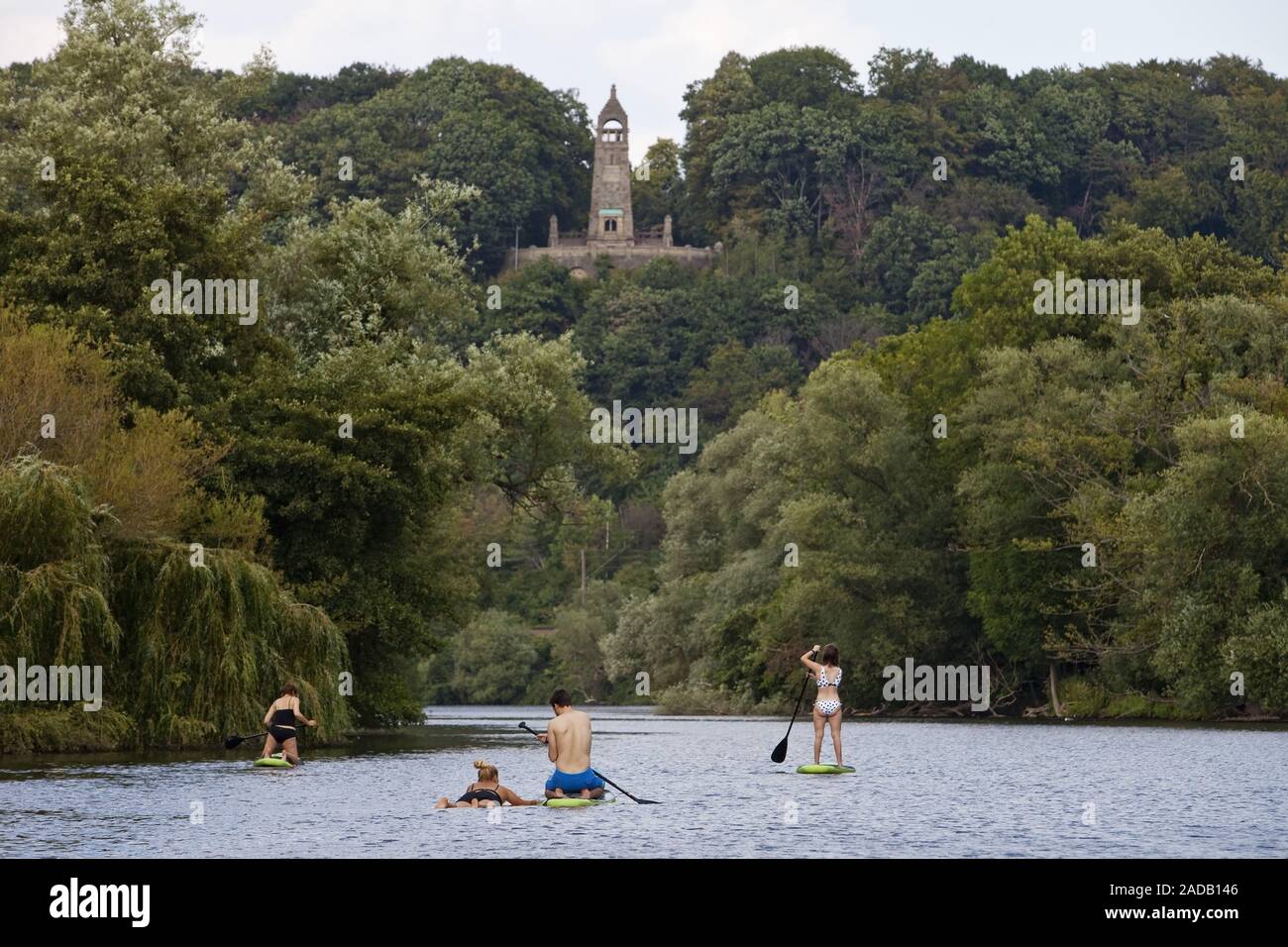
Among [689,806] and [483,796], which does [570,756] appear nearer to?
[483,796]

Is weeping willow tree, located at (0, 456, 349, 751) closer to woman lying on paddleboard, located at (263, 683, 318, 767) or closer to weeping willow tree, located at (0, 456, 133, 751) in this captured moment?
weeping willow tree, located at (0, 456, 133, 751)

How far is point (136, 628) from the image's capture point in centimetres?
4131

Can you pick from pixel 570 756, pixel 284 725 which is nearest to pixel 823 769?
pixel 570 756

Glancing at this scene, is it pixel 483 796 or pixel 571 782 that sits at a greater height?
pixel 571 782

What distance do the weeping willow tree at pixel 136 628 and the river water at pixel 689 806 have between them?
2.43ft

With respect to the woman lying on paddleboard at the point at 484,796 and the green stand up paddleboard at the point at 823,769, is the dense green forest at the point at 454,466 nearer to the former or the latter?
the woman lying on paddleboard at the point at 484,796

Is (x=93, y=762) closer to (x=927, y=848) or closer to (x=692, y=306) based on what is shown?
(x=927, y=848)

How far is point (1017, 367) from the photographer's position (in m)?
76.0

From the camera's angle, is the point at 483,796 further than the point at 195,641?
No

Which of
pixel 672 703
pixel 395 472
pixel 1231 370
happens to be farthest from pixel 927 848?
pixel 672 703

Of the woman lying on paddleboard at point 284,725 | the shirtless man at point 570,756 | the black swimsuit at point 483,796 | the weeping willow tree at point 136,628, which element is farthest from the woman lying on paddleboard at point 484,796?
the weeping willow tree at point 136,628

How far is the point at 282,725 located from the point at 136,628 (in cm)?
372

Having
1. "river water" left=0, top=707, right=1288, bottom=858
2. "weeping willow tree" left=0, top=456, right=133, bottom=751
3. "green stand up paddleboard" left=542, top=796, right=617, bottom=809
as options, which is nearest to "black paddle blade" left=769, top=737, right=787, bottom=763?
"river water" left=0, top=707, right=1288, bottom=858
